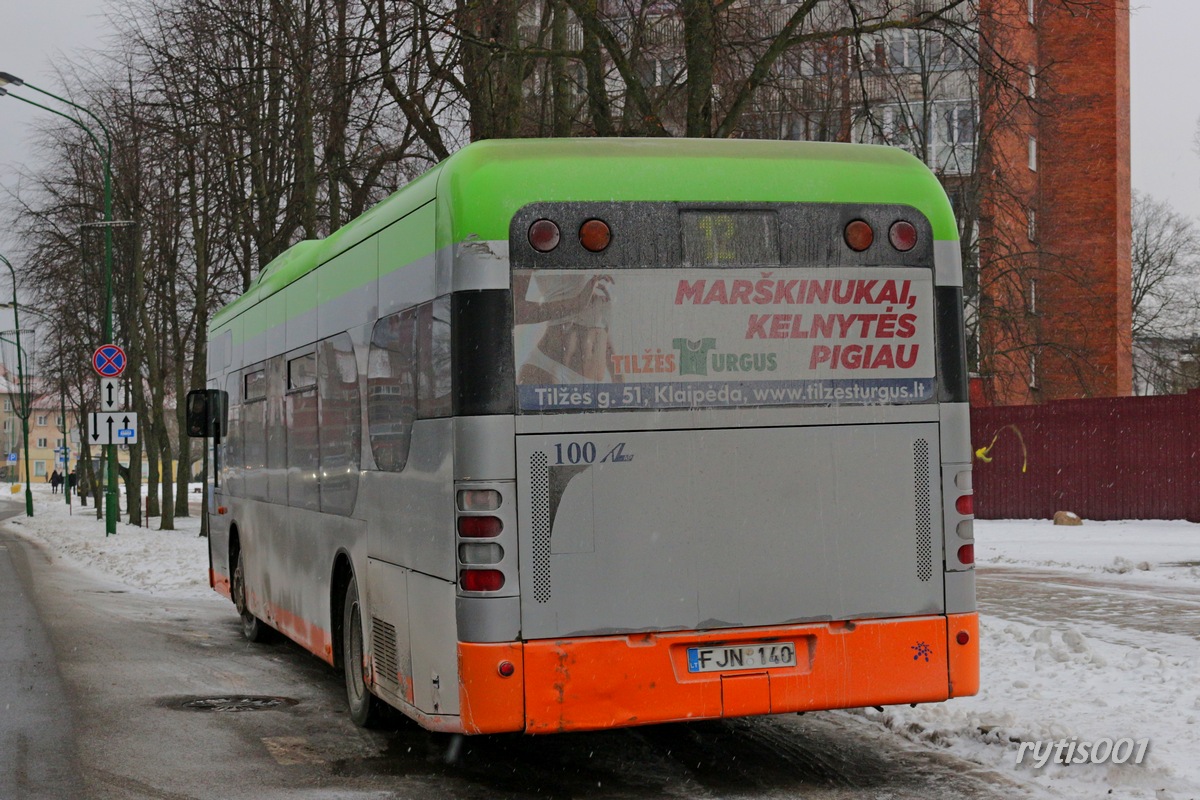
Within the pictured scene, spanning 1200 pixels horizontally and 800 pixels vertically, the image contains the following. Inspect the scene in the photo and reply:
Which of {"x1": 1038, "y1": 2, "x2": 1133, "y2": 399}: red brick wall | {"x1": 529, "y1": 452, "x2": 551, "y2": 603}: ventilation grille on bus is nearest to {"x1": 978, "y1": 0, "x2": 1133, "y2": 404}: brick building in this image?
{"x1": 1038, "y1": 2, "x2": 1133, "y2": 399}: red brick wall

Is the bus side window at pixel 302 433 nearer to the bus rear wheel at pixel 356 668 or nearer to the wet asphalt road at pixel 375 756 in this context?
the bus rear wheel at pixel 356 668

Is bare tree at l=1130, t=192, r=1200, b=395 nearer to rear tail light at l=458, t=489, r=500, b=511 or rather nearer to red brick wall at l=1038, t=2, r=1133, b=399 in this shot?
red brick wall at l=1038, t=2, r=1133, b=399

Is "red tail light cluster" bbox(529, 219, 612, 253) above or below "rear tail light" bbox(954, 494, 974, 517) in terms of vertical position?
above

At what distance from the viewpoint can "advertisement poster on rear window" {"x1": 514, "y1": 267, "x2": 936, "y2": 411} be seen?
682 cm

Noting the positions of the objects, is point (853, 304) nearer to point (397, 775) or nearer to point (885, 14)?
point (397, 775)

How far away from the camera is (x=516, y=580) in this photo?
6.72 meters

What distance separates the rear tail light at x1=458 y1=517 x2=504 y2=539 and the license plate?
1039 millimetres

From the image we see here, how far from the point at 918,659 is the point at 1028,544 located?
56.6 feet

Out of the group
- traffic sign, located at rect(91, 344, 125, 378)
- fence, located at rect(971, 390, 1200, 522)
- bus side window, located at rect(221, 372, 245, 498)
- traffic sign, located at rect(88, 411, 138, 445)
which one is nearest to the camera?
bus side window, located at rect(221, 372, 245, 498)

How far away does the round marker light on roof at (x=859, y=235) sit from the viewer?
7.22 m

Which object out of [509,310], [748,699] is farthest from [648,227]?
[748,699]

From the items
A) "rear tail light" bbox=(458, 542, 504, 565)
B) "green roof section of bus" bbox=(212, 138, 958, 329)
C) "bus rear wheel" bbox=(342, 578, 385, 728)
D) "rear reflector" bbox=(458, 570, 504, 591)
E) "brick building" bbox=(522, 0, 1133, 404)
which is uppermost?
"brick building" bbox=(522, 0, 1133, 404)

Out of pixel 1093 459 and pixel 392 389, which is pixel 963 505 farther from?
pixel 1093 459

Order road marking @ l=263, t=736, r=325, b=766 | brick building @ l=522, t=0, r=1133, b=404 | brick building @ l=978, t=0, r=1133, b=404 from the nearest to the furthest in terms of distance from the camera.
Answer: road marking @ l=263, t=736, r=325, b=766 → brick building @ l=522, t=0, r=1133, b=404 → brick building @ l=978, t=0, r=1133, b=404
